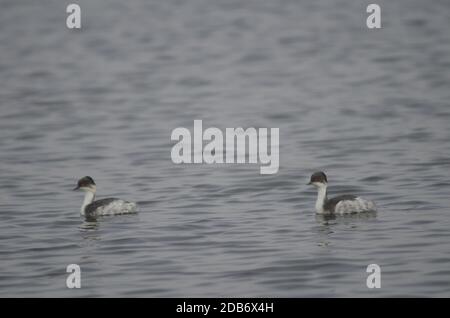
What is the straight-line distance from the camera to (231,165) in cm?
2948

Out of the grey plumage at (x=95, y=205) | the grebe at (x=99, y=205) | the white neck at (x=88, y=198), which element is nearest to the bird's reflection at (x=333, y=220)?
the grebe at (x=99, y=205)

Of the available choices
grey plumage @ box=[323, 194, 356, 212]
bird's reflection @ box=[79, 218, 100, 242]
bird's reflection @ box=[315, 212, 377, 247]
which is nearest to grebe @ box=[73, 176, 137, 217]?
bird's reflection @ box=[79, 218, 100, 242]

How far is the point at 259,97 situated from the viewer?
43.7 meters

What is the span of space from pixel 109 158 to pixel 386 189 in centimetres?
859

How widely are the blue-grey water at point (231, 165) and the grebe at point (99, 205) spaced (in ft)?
0.77

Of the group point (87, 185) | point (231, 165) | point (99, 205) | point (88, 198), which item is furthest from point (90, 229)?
point (231, 165)

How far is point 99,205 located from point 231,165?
277 inches

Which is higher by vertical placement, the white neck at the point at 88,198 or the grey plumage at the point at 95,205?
the white neck at the point at 88,198

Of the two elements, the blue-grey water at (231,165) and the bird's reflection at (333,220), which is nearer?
the blue-grey water at (231,165)

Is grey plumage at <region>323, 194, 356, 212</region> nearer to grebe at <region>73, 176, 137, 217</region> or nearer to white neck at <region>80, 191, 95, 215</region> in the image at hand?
grebe at <region>73, 176, 137, 217</region>

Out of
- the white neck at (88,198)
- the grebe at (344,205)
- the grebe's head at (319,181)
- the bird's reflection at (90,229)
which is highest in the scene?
the grebe's head at (319,181)

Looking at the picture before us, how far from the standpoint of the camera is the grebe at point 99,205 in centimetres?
2300

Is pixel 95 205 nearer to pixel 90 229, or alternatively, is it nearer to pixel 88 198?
pixel 88 198

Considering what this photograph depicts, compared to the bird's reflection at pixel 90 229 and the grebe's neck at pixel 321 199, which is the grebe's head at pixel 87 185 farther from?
the grebe's neck at pixel 321 199
